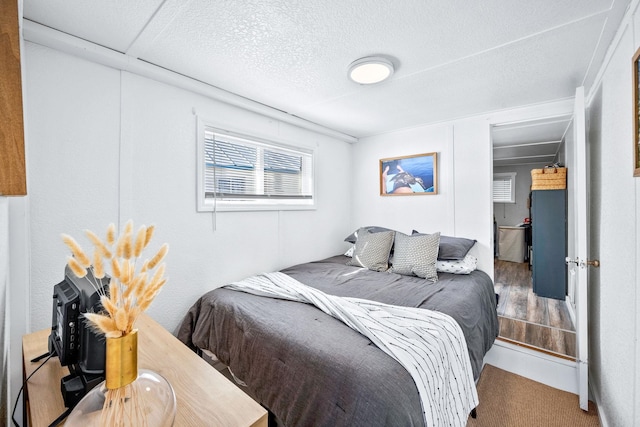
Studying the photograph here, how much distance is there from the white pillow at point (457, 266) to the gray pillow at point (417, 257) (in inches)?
6.4

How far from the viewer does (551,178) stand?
3410mm

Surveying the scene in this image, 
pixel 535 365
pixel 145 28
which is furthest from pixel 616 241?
pixel 145 28

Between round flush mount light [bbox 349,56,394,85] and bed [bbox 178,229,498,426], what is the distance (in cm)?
155

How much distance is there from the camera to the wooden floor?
99.7 inches

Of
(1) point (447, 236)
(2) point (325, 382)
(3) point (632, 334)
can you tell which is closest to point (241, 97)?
(2) point (325, 382)

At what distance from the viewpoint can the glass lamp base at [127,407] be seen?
611 mm

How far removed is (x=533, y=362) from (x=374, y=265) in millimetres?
1530

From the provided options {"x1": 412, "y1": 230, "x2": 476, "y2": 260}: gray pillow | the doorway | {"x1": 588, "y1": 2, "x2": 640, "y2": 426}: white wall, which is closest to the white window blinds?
{"x1": 412, "y1": 230, "x2": 476, "y2": 260}: gray pillow

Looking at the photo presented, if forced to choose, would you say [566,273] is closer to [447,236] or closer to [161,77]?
[447,236]

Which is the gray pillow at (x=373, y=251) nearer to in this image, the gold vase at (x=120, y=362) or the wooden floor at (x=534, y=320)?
the wooden floor at (x=534, y=320)

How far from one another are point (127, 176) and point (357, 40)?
1692mm

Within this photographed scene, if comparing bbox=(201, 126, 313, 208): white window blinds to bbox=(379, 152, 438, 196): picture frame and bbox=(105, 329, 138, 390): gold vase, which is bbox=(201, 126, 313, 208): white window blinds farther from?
bbox=(105, 329, 138, 390): gold vase

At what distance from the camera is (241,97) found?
92.9 inches

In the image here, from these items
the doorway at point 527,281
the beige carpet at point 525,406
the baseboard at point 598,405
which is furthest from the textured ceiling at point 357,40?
the beige carpet at point 525,406
